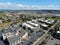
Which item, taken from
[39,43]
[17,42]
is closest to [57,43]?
[39,43]

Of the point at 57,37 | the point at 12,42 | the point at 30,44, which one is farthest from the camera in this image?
the point at 57,37

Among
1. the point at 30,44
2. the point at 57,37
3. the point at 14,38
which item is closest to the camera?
the point at 30,44

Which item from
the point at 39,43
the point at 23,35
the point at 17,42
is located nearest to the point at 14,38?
the point at 17,42

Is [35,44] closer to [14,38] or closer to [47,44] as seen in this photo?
[47,44]

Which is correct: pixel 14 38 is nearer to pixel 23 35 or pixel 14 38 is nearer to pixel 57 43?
pixel 23 35

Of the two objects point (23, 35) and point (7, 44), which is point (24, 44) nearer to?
point (7, 44)

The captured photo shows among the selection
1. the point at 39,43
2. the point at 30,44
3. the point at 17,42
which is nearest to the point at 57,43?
the point at 39,43

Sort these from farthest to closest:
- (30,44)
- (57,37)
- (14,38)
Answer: (57,37) < (14,38) < (30,44)

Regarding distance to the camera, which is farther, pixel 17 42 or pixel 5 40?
pixel 5 40

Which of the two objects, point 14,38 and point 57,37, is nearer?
point 14,38
